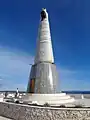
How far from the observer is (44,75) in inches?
644

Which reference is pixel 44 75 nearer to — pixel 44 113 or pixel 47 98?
pixel 47 98

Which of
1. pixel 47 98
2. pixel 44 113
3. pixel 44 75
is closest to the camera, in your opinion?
pixel 44 113

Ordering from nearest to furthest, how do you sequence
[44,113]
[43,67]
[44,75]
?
[44,113], [44,75], [43,67]

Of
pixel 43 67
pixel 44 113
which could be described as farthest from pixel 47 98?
pixel 44 113

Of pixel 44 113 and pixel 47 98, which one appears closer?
pixel 44 113

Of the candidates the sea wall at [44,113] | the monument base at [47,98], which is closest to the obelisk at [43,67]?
the monument base at [47,98]

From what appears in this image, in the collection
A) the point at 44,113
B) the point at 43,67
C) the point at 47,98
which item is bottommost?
the point at 44,113

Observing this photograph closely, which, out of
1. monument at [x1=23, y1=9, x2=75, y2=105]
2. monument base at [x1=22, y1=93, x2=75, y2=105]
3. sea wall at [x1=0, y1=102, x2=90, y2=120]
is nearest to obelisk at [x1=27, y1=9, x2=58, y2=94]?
monument at [x1=23, y1=9, x2=75, y2=105]

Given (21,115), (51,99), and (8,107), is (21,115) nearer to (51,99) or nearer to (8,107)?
(8,107)

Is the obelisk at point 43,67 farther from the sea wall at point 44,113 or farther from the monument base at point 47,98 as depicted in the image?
the sea wall at point 44,113

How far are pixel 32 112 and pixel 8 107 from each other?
314 cm

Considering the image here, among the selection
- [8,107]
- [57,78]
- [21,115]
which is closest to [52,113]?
[21,115]

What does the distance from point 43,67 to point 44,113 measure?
7038 millimetres

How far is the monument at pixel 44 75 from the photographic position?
1502 cm
